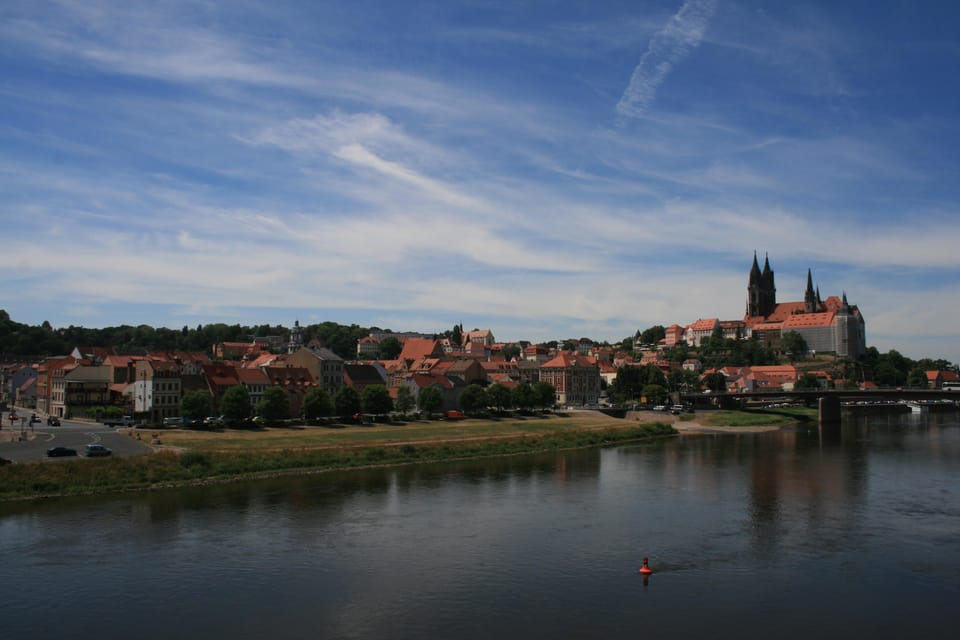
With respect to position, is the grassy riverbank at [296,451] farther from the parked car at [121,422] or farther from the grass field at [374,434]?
the parked car at [121,422]

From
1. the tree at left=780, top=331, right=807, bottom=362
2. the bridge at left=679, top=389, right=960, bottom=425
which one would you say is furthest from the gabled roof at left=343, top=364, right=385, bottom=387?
the tree at left=780, top=331, right=807, bottom=362

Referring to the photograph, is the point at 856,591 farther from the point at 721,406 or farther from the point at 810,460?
the point at 721,406

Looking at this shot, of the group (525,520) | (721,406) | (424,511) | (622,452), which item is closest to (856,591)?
(525,520)

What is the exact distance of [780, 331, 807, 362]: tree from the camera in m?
193

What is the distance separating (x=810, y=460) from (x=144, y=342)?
522 ft

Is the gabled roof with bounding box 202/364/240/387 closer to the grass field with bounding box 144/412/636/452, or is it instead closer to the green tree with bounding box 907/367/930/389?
the grass field with bounding box 144/412/636/452

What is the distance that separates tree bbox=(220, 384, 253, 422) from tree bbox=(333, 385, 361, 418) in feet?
32.3

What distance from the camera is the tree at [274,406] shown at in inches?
2751

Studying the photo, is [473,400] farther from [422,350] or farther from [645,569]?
[645,569]

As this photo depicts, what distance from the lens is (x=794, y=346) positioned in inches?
7598

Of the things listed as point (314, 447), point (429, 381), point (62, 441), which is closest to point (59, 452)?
point (62, 441)

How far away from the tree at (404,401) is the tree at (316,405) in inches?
485

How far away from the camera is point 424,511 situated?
39.4 meters

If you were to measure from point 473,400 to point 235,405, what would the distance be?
2956 centimetres
